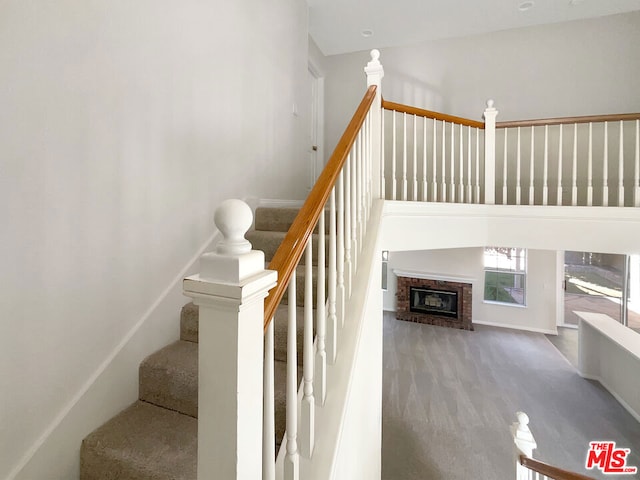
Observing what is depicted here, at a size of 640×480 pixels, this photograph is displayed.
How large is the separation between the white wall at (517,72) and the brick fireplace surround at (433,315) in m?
3.95

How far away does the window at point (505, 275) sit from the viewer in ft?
22.4

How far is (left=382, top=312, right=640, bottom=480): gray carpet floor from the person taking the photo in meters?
3.08

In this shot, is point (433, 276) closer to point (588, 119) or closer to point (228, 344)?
point (588, 119)

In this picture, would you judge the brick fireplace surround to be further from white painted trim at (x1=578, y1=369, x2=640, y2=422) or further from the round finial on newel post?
the round finial on newel post

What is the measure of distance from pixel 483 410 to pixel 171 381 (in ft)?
12.7

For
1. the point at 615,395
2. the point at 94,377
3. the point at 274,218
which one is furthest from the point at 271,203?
the point at 615,395

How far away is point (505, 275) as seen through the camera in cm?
698

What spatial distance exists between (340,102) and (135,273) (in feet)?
13.3

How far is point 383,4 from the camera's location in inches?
142

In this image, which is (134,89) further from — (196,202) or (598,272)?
(598,272)

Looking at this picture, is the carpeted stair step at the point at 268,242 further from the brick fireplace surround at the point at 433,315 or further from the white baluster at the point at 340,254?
the brick fireplace surround at the point at 433,315

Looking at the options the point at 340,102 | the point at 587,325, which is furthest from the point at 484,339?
the point at 340,102

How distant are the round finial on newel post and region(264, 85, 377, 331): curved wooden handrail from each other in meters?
0.19

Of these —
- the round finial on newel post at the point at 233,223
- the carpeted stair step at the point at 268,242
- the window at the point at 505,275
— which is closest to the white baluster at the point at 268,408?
the round finial on newel post at the point at 233,223
